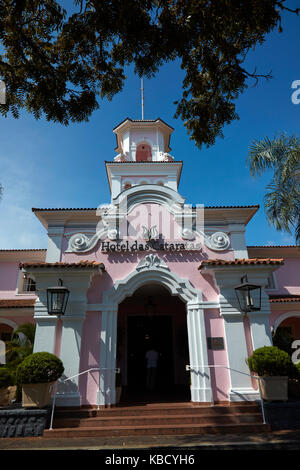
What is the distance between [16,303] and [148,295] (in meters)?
5.81

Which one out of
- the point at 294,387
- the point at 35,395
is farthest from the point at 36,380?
the point at 294,387

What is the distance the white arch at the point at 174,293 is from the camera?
804 cm

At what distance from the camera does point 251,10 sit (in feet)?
15.2

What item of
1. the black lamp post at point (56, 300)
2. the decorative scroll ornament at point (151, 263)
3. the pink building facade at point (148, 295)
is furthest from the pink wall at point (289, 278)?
the black lamp post at point (56, 300)

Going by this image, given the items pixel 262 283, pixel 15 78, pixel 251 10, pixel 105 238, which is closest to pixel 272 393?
pixel 262 283

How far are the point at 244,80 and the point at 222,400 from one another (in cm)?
819

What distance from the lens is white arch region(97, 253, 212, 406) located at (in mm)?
8039

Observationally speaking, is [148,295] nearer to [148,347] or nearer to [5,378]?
[148,347]

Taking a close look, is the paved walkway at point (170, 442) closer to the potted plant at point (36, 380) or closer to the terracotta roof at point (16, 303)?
the potted plant at point (36, 380)

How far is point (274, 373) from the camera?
726cm

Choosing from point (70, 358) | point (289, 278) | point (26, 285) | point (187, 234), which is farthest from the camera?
point (289, 278)

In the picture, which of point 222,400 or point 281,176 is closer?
point 222,400
